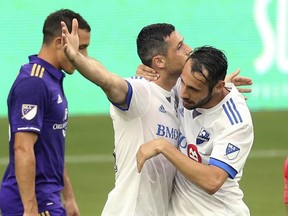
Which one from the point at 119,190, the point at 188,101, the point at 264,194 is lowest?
the point at 264,194

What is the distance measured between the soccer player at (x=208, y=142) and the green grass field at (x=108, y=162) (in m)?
5.02

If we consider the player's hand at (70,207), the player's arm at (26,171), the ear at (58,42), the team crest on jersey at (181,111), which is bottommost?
the player's hand at (70,207)

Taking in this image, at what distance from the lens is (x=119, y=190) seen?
7.55m

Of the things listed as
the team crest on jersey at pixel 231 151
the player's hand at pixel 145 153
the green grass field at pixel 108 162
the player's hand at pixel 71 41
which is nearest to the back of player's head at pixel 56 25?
the player's hand at pixel 71 41

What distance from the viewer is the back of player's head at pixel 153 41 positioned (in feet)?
25.5

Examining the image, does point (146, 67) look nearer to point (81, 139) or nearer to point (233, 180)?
point (233, 180)

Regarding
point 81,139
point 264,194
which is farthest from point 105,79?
point 81,139

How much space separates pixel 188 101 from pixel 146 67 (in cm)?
69

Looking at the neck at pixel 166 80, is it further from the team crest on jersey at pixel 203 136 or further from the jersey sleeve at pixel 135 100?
the team crest on jersey at pixel 203 136

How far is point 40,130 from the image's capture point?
296 inches

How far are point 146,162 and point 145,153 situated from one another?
46cm

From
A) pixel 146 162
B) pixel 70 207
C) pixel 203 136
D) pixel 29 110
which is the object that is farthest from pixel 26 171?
pixel 203 136

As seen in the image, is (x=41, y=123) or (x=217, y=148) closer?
(x=217, y=148)

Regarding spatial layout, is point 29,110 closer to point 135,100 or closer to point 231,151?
point 135,100
